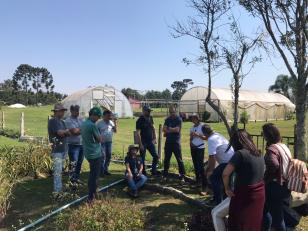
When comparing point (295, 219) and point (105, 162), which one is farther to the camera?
point (105, 162)

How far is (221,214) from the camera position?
199 inches

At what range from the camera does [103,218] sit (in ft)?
18.3

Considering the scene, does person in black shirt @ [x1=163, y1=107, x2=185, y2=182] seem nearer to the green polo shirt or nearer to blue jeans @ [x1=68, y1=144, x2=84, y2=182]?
blue jeans @ [x1=68, y1=144, x2=84, y2=182]

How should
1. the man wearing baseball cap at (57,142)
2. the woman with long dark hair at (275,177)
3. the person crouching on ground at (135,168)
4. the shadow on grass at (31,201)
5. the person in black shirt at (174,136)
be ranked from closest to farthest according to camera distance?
the woman with long dark hair at (275,177) → the shadow on grass at (31,201) → the man wearing baseball cap at (57,142) → the person crouching on ground at (135,168) → the person in black shirt at (174,136)

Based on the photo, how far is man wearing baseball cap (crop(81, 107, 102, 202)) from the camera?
6992 millimetres

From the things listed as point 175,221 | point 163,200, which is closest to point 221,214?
point 175,221

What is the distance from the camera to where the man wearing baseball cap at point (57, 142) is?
7727 millimetres

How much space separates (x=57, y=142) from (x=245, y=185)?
4.36 metres

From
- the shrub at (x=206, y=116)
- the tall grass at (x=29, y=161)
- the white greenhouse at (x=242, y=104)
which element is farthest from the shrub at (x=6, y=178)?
the white greenhouse at (x=242, y=104)

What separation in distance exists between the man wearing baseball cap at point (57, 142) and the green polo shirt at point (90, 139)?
0.95m

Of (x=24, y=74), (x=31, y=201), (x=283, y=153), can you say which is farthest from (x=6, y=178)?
(x=24, y=74)

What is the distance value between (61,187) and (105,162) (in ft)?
6.87

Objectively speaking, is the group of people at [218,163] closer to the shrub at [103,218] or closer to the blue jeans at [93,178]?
the blue jeans at [93,178]

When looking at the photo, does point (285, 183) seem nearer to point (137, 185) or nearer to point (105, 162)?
point (137, 185)
